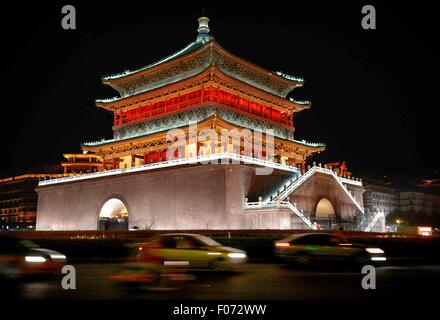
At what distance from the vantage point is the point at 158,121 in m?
39.6

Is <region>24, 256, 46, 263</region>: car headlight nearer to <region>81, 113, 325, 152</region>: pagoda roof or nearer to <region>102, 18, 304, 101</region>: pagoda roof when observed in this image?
<region>81, 113, 325, 152</region>: pagoda roof

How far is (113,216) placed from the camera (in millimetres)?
39344

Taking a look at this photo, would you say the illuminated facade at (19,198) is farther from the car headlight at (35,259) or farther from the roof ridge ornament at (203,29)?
the car headlight at (35,259)

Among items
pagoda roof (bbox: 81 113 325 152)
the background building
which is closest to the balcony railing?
pagoda roof (bbox: 81 113 325 152)

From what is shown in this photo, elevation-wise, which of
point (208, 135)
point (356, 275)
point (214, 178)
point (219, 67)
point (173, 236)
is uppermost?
point (219, 67)

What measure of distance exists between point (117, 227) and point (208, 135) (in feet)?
34.8

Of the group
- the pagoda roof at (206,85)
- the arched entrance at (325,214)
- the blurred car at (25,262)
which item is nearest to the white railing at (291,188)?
the arched entrance at (325,214)

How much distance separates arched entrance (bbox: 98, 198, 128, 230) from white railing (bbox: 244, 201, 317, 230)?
11.8 metres

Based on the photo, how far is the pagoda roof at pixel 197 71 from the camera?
3759 cm

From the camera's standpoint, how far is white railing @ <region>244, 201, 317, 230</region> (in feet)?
96.2

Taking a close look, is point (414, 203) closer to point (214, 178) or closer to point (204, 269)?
point (214, 178)

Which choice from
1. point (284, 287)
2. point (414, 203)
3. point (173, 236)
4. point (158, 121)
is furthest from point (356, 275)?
point (414, 203)

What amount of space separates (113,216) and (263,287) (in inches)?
1206

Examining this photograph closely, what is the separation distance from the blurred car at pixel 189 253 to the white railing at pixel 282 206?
16268 millimetres
